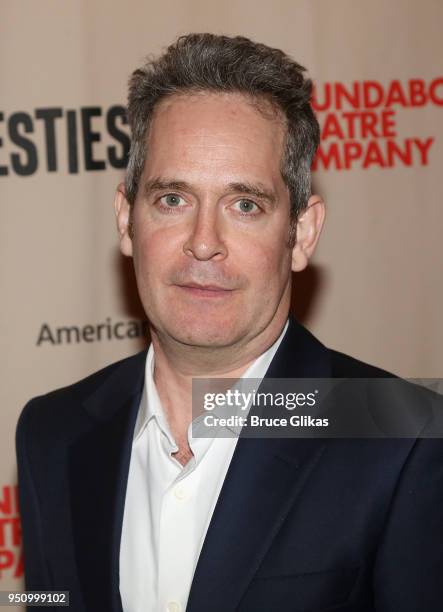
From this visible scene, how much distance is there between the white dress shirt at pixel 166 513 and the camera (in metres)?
1.85

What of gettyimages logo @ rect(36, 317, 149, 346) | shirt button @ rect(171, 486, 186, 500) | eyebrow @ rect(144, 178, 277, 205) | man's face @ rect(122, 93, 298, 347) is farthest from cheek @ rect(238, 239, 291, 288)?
gettyimages logo @ rect(36, 317, 149, 346)

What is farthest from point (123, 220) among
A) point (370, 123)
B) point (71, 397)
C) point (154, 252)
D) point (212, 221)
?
point (370, 123)

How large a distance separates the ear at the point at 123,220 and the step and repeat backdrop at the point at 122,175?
50.5 inches

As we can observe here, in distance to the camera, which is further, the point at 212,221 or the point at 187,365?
the point at 187,365

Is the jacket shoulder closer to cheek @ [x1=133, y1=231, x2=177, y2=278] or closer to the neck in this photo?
the neck

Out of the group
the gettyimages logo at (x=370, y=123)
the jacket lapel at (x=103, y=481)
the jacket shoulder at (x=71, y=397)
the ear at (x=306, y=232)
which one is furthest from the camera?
the gettyimages logo at (x=370, y=123)

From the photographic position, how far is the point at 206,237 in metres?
1.83

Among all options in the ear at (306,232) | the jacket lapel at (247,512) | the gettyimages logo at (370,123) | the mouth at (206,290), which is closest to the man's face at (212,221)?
the mouth at (206,290)

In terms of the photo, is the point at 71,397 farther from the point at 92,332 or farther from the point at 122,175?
the point at 122,175

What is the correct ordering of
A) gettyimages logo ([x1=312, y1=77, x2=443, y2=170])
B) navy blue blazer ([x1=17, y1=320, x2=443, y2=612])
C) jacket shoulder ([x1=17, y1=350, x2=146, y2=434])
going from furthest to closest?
gettyimages logo ([x1=312, y1=77, x2=443, y2=170]), jacket shoulder ([x1=17, y1=350, x2=146, y2=434]), navy blue blazer ([x1=17, y1=320, x2=443, y2=612])

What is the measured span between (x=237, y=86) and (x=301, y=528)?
1041mm

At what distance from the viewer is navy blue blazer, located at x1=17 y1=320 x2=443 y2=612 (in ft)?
5.62

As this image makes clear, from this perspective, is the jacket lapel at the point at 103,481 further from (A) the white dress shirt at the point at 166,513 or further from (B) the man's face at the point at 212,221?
(B) the man's face at the point at 212,221

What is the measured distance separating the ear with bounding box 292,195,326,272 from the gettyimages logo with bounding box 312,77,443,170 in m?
1.52
